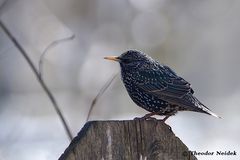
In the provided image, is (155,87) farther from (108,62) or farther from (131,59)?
(108,62)

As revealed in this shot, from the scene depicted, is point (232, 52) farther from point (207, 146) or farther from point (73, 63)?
point (207, 146)

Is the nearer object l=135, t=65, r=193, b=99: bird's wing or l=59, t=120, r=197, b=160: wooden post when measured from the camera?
l=59, t=120, r=197, b=160: wooden post

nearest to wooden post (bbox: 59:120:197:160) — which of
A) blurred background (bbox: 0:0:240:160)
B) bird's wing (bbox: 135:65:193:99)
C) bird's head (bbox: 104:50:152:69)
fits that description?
bird's wing (bbox: 135:65:193:99)

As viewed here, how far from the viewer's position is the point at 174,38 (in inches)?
467

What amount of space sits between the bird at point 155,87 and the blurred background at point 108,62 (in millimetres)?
2255

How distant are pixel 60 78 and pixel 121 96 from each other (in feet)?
3.53

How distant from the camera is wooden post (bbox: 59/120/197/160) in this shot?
10.8ft

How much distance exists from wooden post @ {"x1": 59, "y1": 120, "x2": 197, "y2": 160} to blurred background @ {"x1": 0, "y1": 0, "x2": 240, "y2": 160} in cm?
380

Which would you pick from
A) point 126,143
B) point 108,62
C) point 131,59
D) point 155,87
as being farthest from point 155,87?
point 108,62

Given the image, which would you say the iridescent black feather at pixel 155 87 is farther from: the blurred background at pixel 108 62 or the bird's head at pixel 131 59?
the blurred background at pixel 108 62

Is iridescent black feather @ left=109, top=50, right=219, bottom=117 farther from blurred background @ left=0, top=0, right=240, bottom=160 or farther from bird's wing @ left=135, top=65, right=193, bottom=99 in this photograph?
blurred background @ left=0, top=0, right=240, bottom=160

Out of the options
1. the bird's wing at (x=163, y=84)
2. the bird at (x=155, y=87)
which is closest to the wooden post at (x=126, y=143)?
the bird at (x=155, y=87)

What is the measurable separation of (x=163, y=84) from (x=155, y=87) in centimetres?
9

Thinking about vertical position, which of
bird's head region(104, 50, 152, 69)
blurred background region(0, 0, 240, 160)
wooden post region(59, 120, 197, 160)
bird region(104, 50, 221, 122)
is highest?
blurred background region(0, 0, 240, 160)
